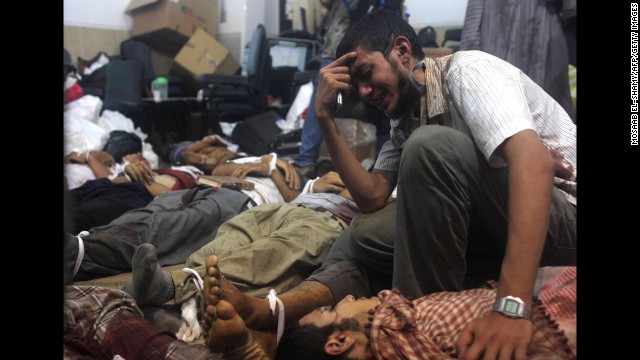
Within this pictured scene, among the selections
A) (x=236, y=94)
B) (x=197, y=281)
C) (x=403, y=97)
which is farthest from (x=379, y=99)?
(x=236, y=94)

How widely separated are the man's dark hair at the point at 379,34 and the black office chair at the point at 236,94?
3213 millimetres

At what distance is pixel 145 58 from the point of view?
491cm

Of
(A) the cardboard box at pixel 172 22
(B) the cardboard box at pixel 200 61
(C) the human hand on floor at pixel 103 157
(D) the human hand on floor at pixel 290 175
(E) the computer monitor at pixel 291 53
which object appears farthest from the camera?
(B) the cardboard box at pixel 200 61

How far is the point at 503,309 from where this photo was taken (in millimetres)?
865

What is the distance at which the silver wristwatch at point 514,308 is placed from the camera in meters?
0.86

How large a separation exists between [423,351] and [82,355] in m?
0.63

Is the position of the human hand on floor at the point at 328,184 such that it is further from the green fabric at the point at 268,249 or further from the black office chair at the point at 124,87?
the black office chair at the point at 124,87

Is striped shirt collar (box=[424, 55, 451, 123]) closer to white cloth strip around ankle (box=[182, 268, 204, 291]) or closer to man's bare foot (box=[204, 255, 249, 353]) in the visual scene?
man's bare foot (box=[204, 255, 249, 353])

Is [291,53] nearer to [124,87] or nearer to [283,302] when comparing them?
[124,87]

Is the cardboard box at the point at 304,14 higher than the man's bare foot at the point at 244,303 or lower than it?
higher

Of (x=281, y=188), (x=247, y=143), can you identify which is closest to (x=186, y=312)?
(x=281, y=188)

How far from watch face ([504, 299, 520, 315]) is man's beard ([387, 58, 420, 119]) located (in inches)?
15.1

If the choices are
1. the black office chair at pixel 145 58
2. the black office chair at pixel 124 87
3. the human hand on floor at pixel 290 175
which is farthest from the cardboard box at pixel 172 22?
the human hand on floor at pixel 290 175

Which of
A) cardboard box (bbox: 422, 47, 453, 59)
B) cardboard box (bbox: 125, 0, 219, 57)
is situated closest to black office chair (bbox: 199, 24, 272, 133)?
cardboard box (bbox: 125, 0, 219, 57)
